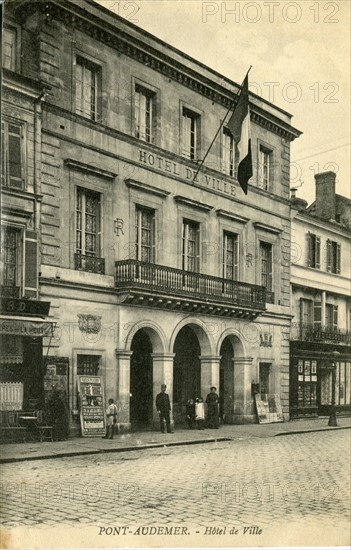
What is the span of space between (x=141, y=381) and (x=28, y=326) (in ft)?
24.8

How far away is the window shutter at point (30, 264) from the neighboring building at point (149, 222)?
14.9 inches

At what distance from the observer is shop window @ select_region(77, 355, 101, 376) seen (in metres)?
15.3

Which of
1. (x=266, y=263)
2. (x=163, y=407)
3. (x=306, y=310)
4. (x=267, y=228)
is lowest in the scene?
(x=163, y=407)

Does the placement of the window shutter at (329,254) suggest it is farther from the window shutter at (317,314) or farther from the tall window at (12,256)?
the tall window at (12,256)

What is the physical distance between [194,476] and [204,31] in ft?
22.6

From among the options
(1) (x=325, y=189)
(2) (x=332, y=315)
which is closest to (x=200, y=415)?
(2) (x=332, y=315)

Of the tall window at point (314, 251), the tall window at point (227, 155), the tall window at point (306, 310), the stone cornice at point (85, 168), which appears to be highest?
the tall window at point (227, 155)

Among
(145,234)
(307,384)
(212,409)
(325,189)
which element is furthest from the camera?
(307,384)

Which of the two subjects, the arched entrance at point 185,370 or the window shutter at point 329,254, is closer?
the window shutter at point 329,254

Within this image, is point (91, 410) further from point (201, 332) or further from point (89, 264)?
point (201, 332)

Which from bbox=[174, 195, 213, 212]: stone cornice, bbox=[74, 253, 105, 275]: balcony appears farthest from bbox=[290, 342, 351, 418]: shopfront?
bbox=[74, 253, 105, 275]: balcony

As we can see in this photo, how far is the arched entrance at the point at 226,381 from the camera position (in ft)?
68.9

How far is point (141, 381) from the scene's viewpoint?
19.8 metres

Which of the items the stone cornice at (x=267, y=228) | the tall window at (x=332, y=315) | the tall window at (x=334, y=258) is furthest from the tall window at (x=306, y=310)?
the tall window at (x=334, y=258)
